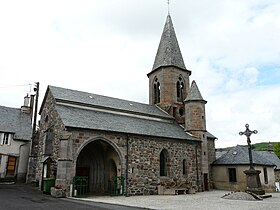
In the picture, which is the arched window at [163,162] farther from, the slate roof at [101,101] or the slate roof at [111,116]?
the slate roof at [101,101]

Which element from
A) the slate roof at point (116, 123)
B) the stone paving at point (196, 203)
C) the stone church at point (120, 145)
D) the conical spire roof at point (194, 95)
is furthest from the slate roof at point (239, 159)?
the stone paving at point (196, 203)

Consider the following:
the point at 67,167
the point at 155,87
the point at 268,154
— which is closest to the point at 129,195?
the point at 67,167

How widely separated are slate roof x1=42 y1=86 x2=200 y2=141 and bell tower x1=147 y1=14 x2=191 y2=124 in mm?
2174

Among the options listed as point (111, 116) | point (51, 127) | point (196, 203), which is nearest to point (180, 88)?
point (111, 116)

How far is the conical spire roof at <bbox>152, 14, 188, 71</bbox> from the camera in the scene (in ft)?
100

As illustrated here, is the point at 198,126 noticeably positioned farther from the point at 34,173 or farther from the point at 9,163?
the point at 9,163

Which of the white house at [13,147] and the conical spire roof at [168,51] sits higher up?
the conical spire roof at [168,51]

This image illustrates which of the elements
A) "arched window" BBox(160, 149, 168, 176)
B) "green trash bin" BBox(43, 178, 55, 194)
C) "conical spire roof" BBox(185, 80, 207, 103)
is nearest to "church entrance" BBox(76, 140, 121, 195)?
"green trash bin" BBox(43, 178, 55, 194)

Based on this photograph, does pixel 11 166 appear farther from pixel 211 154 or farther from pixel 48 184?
pixel 211 154

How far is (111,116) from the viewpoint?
2212cm

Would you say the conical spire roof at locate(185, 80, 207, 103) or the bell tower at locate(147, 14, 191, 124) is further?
the bell tower at locate(147, 14, 191, 124)

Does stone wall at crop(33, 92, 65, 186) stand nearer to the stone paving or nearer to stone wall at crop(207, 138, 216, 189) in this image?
the stone paving

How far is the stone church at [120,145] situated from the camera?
17.6 m

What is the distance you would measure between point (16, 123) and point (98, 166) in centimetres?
1411
